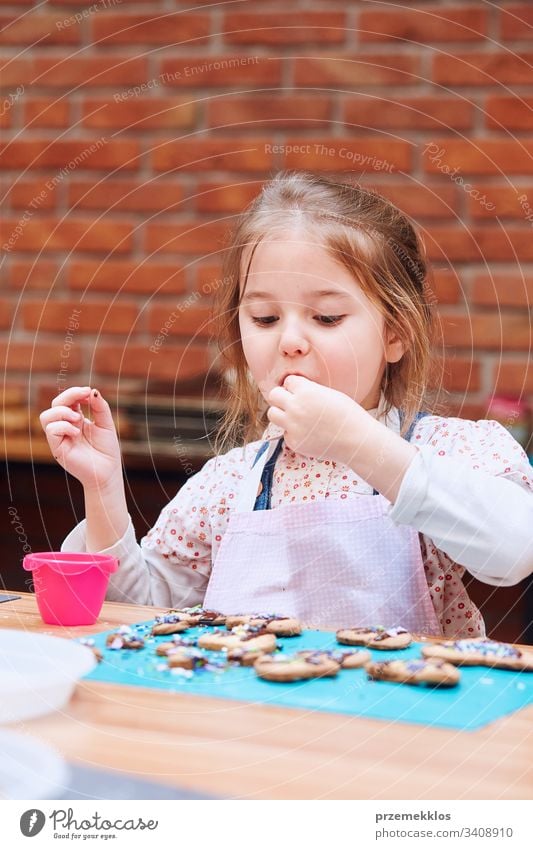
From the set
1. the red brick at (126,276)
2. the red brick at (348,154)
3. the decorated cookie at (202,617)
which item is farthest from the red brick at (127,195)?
the decorated cookie at (202,617)

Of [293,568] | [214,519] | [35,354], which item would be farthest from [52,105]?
[293,568]

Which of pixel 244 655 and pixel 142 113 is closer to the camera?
pixel 244 655

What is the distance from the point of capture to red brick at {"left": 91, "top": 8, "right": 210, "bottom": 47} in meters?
1.91

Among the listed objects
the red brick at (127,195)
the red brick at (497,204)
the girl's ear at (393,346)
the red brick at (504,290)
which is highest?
the red brick at (127,195)

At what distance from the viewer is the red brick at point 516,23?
5.63 ft

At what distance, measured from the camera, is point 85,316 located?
1.93m

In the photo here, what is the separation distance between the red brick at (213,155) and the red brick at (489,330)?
1.45 feet

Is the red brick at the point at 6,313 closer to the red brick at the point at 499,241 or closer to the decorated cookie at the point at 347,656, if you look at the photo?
the red brick at the point at 499,241

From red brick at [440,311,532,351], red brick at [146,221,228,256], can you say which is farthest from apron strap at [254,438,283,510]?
red brick at [146,221,228,256]

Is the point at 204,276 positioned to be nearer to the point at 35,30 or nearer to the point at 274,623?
the point at 35,30

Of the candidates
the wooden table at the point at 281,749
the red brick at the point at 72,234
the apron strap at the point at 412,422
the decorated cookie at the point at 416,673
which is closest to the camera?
the wooden table at the point at 281,749

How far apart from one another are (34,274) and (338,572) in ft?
3.94

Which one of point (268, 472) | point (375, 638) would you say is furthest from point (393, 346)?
point (375, 638)

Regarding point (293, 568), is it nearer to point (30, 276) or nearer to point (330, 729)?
point (330, 729)
